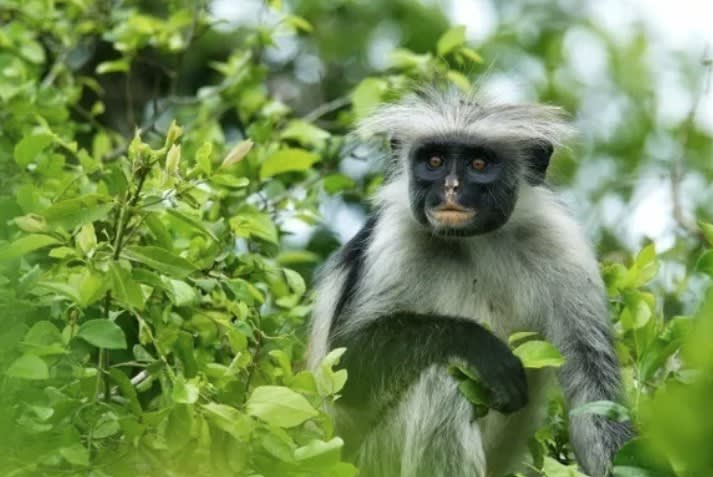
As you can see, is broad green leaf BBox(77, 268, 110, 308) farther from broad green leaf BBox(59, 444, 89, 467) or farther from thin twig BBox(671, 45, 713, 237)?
thin twig BBox(671, 45, 713, 237)

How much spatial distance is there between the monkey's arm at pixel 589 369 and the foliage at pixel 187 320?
0.50 ft

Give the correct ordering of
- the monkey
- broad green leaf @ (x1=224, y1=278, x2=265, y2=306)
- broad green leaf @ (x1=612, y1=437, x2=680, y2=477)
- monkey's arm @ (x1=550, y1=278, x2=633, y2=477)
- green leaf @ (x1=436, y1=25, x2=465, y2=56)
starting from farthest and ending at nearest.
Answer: green leaf @ (x1=436, y1=25, x2=465, y2=56), monkey's arm @ (x1=550, y1=278, x2=633, y2=477), the monkey, broad green leaf @ (x1=224, y1=278, x2=265, y2=306), broad green leaf @ (x1=612, y1=437, x2=680, y2=477)

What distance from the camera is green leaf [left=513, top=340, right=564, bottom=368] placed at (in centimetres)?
457

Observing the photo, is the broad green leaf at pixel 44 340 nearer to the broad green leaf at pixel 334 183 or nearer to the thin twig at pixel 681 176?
the broad green leaf at pixel 334 183

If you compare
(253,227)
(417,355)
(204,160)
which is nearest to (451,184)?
(417,355)

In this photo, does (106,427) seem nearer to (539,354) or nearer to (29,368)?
(29,368)

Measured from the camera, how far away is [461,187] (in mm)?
6141

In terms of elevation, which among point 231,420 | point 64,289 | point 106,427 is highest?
point 64,289

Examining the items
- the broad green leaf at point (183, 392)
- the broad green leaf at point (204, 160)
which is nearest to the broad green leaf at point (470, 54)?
the broad green leaf at point (204, 160)

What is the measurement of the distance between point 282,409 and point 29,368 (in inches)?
27.9

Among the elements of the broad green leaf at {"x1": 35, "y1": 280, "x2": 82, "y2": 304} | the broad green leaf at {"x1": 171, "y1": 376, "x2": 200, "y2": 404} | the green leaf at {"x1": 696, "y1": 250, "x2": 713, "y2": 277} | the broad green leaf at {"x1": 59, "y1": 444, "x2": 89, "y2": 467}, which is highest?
the green leaf at {"x1": 696, "y1": 250, "x2": 713, "y2": 277}

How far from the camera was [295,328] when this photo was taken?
6.56 m

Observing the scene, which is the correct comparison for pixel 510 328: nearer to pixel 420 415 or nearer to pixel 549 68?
pixel 420 415

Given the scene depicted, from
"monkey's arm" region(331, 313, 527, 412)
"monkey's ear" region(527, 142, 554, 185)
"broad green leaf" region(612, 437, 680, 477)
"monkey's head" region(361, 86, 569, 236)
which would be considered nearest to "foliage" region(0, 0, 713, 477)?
"broad green leaf" region(612, 437, 680, 477)
